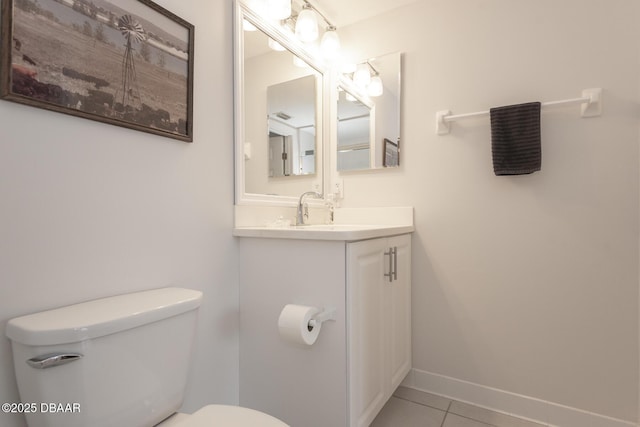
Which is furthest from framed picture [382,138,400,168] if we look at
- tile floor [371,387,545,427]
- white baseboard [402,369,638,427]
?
tile floor [371,387,545,427]

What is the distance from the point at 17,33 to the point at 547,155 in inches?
81.1

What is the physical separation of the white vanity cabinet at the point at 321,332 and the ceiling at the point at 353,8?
57.7 inches

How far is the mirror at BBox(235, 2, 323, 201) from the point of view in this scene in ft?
5.07

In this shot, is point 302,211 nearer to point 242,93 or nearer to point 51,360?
point 242,93

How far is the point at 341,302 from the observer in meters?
1.21

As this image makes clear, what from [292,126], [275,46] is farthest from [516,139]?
[275,46]

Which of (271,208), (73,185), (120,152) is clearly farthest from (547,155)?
(73,185)

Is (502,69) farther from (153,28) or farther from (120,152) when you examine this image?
(120,152)

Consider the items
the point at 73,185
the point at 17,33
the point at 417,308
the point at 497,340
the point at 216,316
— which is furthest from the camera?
the point at 417,308

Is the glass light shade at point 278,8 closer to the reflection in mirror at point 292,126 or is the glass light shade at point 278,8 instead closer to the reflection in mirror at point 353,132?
the reflection in mirror at point 292,126

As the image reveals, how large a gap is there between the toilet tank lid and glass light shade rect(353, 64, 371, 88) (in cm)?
169

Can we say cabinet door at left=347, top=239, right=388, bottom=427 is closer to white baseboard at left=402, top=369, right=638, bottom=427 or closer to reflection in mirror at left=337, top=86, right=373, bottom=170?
white baseboard at left=402, top=369, right=638, bottom=427

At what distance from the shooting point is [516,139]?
5.11 ft

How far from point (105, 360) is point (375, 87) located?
1953mm
